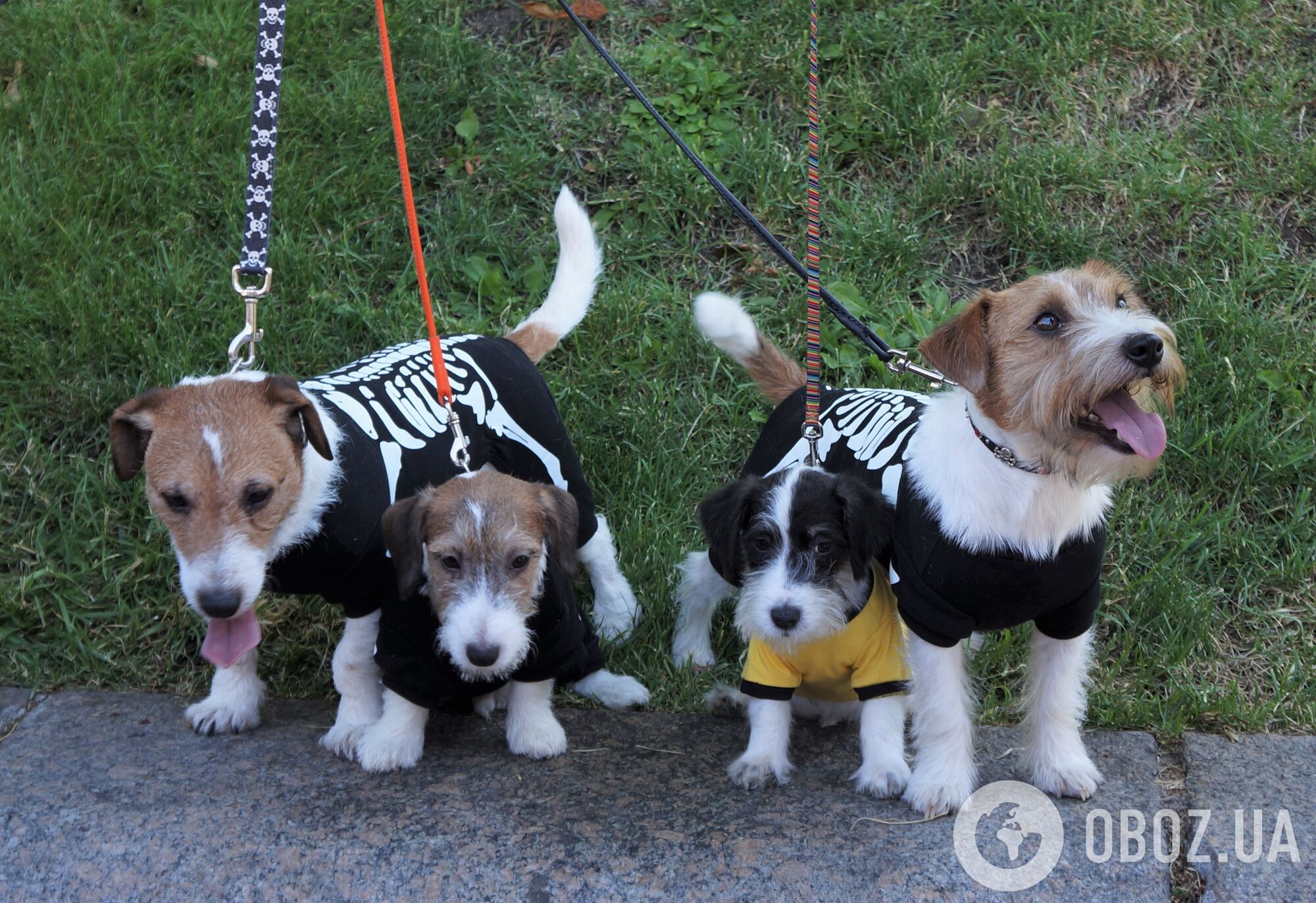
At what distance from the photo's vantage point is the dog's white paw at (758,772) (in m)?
→ 3.70

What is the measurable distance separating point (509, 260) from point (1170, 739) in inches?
154

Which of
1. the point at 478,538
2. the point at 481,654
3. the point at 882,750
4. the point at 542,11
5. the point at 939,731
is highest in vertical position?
the point at 542,11

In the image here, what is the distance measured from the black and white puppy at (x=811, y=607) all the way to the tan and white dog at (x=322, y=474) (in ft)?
2.86

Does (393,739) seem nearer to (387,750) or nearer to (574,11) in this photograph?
(387,750)

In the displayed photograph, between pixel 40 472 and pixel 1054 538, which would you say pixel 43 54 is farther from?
pixel 1054 538

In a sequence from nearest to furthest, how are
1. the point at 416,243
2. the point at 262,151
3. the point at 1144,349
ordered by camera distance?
the point at 1144,349 < the point at 262,151 < the point at 416,243

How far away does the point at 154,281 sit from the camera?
18.4ft

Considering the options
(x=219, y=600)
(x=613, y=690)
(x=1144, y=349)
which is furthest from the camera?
(x=613, y=690)

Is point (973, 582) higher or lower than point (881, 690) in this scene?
higher

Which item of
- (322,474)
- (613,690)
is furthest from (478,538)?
(613,690)

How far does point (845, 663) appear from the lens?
362 centimetres

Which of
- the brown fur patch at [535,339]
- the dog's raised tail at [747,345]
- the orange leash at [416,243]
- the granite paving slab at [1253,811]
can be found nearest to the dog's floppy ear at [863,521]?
the dog's raised tail at [747,345]

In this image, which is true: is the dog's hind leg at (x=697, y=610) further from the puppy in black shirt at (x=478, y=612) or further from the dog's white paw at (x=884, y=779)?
the dog's white paw at (x=884, y=779)

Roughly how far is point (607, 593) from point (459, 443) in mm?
1041
